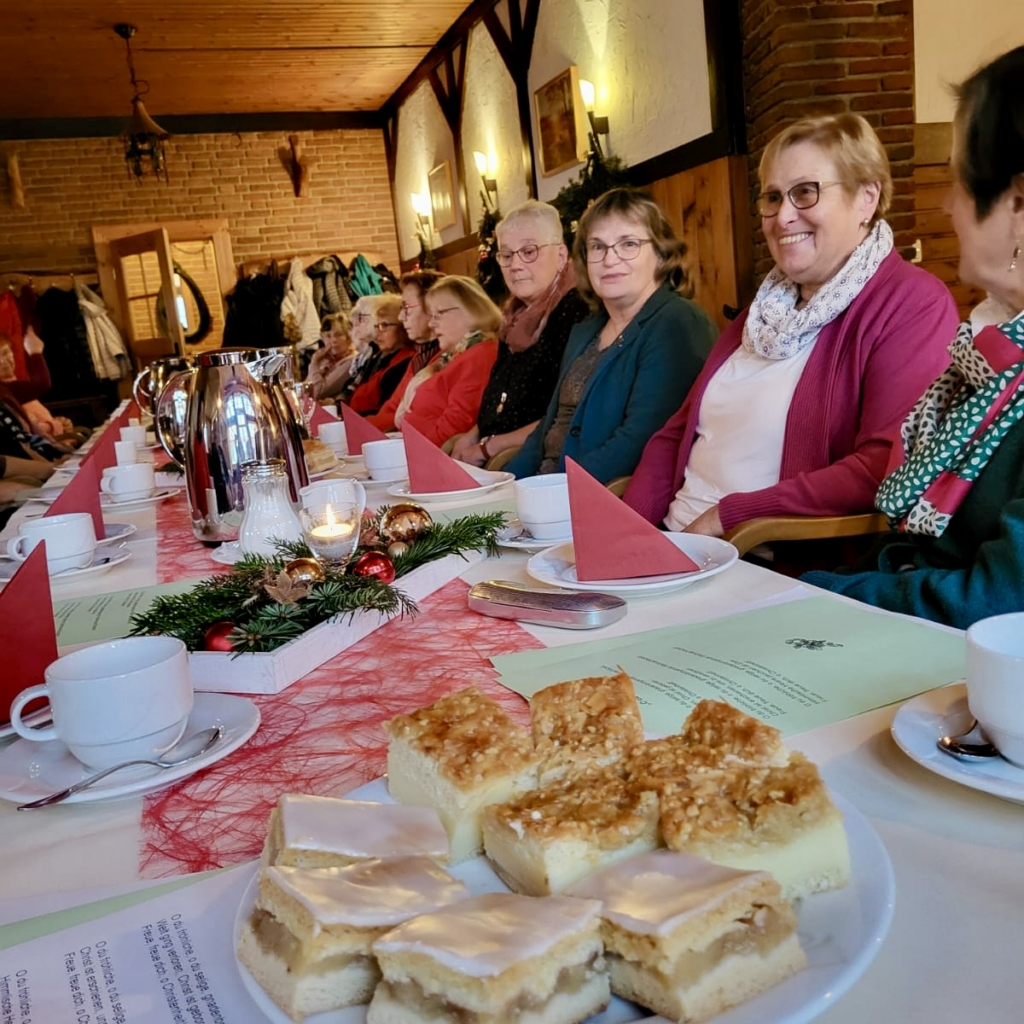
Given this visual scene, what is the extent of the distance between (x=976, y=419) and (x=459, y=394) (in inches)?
109

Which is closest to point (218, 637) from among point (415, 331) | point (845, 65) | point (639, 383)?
point (639, 383)

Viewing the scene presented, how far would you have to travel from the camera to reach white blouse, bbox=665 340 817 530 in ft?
6.36

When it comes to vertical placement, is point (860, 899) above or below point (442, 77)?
below

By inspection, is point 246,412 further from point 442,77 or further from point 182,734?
point 442,77

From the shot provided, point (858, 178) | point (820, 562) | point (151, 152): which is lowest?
point (820, 562)

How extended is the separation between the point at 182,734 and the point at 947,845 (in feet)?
1.99

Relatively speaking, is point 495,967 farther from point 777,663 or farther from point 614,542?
point 614,542

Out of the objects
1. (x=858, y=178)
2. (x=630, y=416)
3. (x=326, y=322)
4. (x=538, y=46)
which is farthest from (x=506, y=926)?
(x=326, y=322)

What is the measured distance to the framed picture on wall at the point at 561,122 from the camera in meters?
5.42

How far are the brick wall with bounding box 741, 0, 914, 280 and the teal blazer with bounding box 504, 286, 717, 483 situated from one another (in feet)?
5.23

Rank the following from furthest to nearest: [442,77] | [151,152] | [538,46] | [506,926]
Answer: [442,77] → [151,152] → [538,46] → [506,926]

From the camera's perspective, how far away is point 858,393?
1.83 m

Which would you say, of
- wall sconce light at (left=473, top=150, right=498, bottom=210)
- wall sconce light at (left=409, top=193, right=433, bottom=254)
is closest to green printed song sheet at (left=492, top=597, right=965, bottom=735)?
wall sconce light at (left=473, top=150, right=498, bottom=210)

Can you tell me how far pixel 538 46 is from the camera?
591 cm
